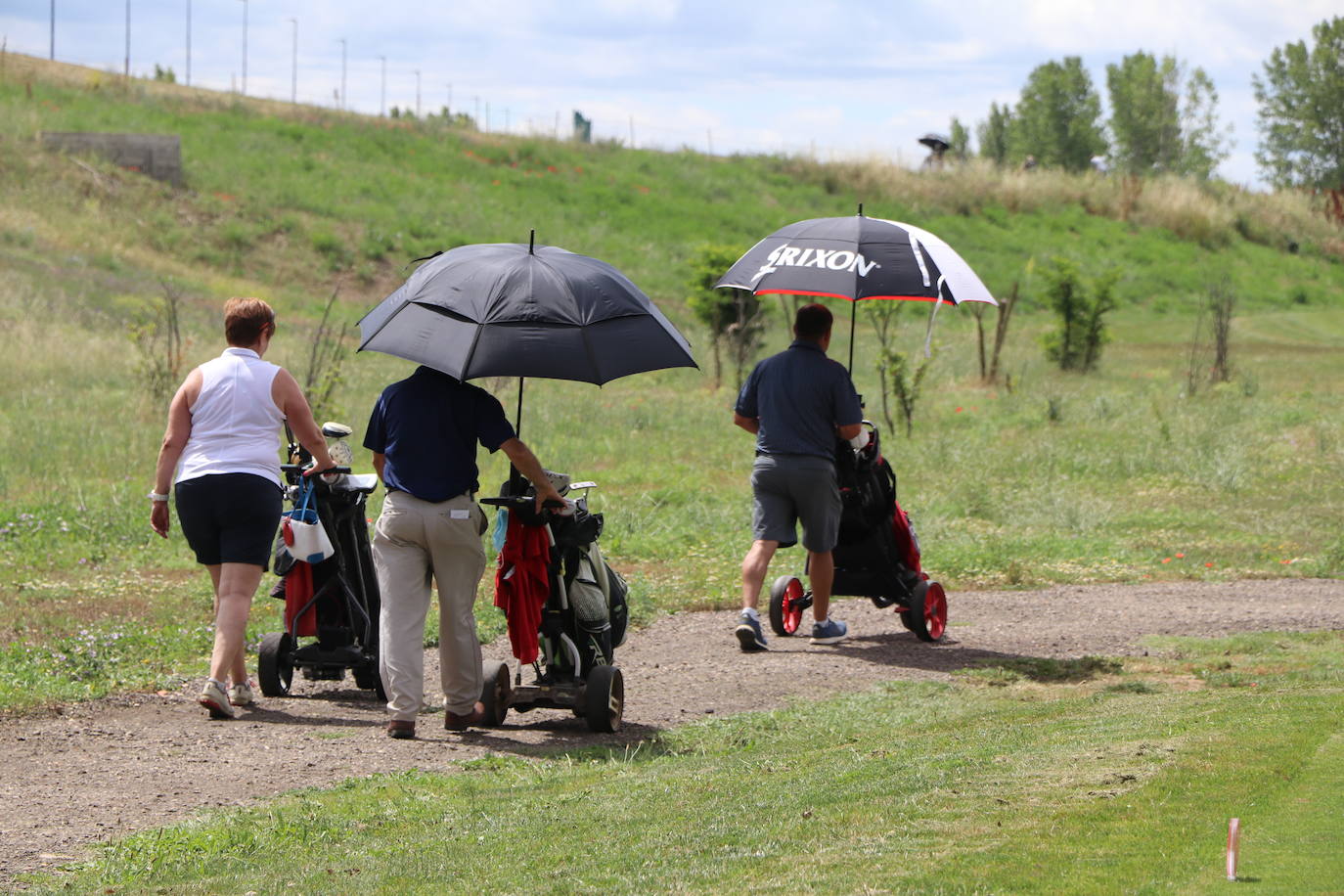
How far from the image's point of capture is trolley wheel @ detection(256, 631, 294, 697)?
7.63 meters

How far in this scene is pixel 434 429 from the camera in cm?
642

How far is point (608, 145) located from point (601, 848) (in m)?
49.6

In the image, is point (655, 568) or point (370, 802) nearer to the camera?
point (370, 802)

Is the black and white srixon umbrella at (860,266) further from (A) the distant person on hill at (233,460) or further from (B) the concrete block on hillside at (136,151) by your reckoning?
(B) the concrete block on hillside at (136,151)

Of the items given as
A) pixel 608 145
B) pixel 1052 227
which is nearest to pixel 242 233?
pixel 608 145

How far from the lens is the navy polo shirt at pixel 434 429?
642cm

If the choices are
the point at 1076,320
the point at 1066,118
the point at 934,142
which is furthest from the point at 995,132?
the point at 1076,320

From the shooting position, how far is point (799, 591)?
9.46 m

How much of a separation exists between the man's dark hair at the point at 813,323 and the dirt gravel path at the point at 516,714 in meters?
1.88

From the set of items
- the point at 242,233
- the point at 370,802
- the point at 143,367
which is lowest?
the point at 370,802

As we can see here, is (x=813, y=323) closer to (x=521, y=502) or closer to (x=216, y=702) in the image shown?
(x=521, y=502)

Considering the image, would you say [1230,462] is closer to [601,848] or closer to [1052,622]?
[1052,622]

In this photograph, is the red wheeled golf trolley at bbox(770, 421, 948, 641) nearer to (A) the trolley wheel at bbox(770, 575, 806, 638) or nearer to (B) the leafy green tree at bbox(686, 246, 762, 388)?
(A) the trolley wheel at bbox(770, 575, 806, 638)

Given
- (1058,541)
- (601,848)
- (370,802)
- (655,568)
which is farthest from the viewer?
(1058,541)
